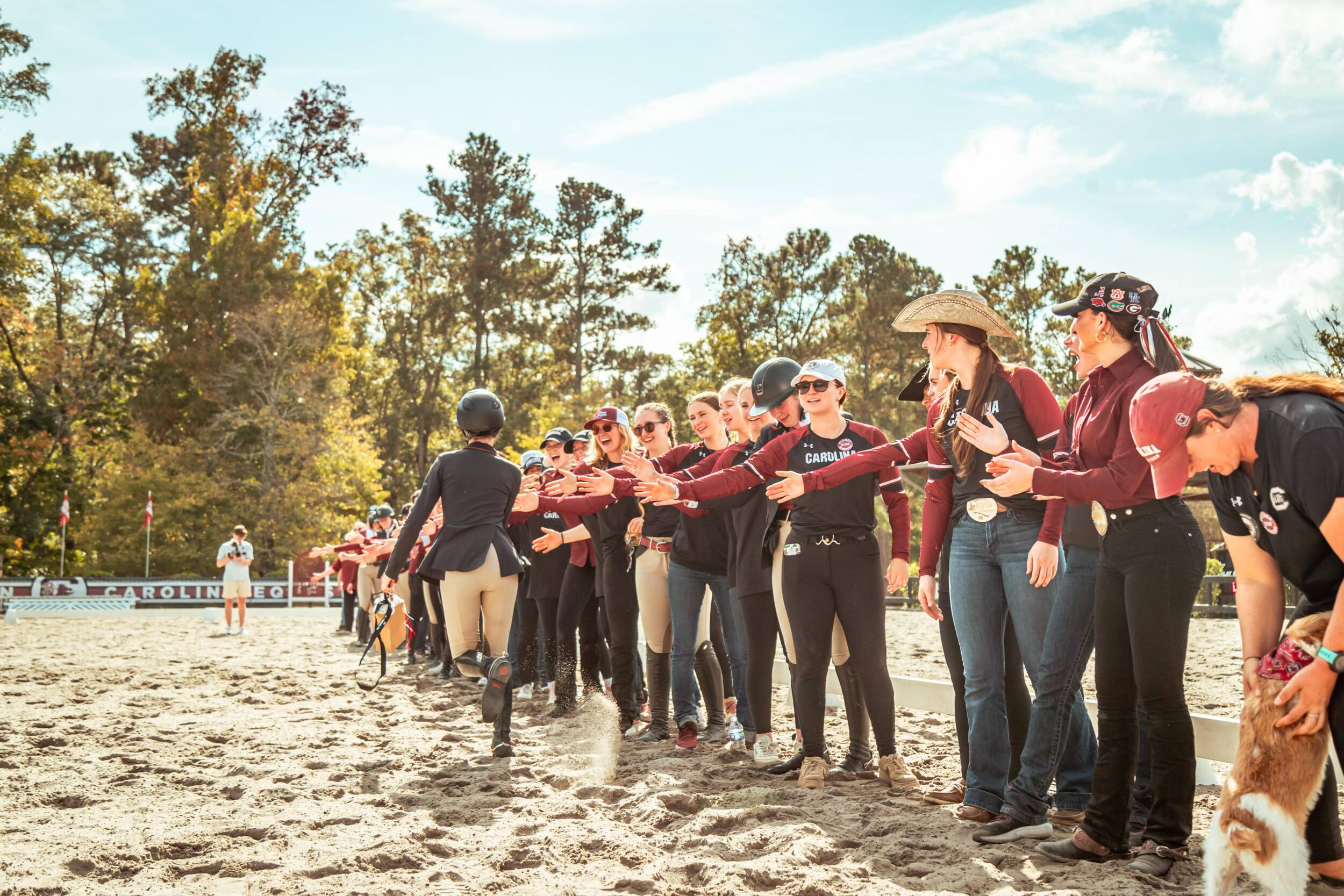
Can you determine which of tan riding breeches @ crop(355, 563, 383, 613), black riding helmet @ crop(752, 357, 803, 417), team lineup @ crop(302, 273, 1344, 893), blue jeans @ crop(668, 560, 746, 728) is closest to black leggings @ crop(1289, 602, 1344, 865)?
team lineup @ crop(302, 273, 1344, 893)

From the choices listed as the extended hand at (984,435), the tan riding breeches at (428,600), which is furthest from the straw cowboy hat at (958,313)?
the tan riding breeches at (428,600)

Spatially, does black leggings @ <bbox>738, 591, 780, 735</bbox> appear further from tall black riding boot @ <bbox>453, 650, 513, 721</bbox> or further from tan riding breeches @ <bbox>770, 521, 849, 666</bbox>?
tall black riding boot @ <bbox>453, 650, 513, 721</bbox>

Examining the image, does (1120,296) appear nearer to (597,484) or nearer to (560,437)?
(597,484)

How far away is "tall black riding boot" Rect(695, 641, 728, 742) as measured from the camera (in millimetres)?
6953

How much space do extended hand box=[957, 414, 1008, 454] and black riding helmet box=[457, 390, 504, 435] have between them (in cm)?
334

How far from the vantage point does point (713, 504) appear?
6172 mm

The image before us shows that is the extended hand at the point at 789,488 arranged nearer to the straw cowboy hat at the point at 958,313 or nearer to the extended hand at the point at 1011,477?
the straw cowboy hat at the point at 958,313

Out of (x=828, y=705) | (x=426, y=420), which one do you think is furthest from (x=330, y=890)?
(x=426, y=420)

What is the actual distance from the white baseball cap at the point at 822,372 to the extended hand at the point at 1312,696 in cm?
280

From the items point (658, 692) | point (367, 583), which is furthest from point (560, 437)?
Answer: point (367, 583)

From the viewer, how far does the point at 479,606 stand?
6.82 m

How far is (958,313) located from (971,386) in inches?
12.5

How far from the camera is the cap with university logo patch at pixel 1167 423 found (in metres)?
3.26

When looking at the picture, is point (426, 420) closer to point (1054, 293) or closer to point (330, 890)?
point (1054, 293)
